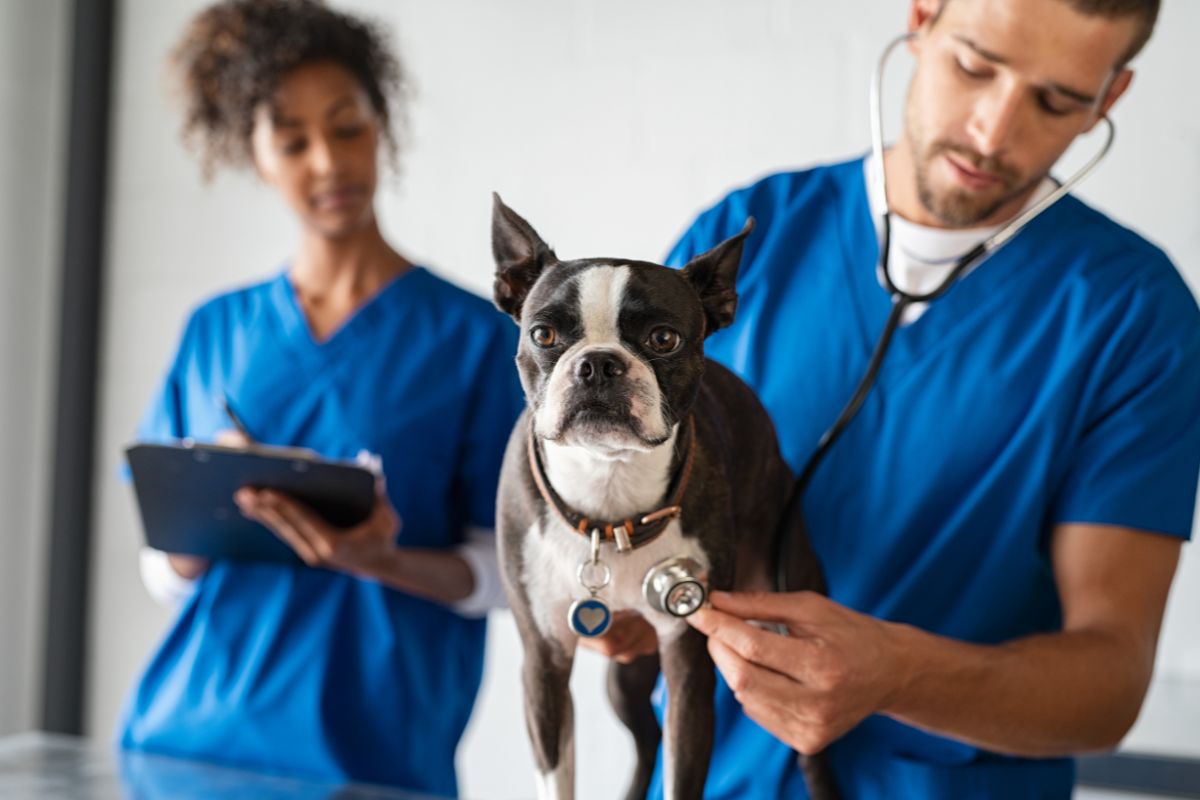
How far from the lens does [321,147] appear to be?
1600 mm

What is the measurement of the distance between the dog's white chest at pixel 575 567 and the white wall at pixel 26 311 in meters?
2.36

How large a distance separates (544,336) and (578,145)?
1642mm

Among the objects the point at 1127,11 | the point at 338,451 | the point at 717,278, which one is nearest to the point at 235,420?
the point at 338,451

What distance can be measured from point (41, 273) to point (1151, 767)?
2.41 metres

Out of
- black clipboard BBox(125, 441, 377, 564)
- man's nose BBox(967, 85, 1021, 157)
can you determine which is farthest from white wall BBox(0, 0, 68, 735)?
man's nose BBox(967, 85, 1021, 157)

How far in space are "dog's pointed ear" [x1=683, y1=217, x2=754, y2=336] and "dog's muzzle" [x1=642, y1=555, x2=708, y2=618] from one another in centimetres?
14

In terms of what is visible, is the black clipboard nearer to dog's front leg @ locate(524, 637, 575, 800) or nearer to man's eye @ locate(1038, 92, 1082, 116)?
dog's front leg @ locate(524, 637, 575, 800)

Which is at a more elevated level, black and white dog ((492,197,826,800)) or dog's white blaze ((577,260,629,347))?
dog's white blaze ((577,260,629,347))

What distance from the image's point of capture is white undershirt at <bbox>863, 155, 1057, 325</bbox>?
114 centimetres

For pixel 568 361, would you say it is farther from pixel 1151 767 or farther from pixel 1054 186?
pixel 1151 767

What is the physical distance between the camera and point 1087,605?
106 cm

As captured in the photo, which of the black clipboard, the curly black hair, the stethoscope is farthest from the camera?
the curly black hair

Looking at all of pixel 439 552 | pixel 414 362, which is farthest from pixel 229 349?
pixel 439 552

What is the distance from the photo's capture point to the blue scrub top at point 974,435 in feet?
3.57
